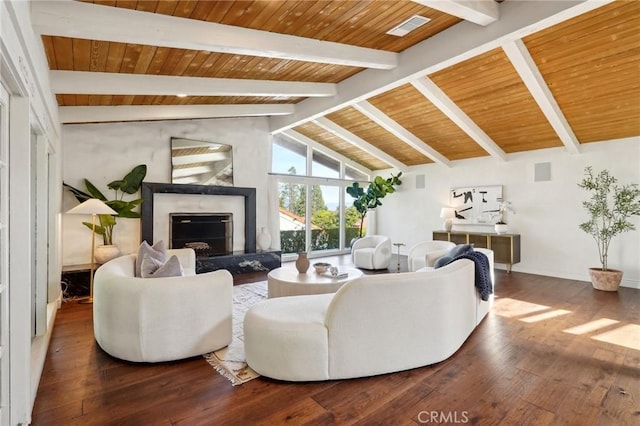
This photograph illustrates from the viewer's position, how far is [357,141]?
782cm

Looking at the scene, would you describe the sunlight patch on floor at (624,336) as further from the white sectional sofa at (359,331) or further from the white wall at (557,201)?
the white wall at (557,201)

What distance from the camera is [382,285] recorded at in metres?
2.30

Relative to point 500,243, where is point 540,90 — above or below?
above

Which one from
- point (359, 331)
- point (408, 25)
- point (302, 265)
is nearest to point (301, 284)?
point (302, 265)

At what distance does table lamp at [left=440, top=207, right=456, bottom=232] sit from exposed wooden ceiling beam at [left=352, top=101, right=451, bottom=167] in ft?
3.75

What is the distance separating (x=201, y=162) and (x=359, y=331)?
16.3 feet

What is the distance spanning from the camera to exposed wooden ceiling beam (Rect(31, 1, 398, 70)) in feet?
7.83

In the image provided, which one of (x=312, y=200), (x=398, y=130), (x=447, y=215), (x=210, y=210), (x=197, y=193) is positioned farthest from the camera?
(x=312, y=200)

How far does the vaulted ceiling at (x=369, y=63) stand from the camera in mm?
2799

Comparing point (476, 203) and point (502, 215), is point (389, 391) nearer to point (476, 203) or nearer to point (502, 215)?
point (502, 215)

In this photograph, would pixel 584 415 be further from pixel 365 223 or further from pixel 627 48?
pixel 365 223

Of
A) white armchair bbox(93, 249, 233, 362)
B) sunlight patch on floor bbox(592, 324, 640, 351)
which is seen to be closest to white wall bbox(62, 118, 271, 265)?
white armchair bbox(93, 249, 233, 362)

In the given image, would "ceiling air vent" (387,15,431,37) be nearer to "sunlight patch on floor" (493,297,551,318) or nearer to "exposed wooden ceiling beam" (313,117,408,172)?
"sunlight patch on floor" (493,297,551,318)

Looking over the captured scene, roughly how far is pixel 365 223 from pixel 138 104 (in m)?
6.51
